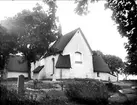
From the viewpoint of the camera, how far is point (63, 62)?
32.5 m

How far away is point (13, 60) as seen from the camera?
158 feet

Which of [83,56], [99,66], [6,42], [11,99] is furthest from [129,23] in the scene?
[99,66]

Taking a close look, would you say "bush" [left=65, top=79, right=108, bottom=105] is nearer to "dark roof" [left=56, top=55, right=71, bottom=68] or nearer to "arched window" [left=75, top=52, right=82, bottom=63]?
"dark roof" [left=56, top=55, right=71, bottom=68]

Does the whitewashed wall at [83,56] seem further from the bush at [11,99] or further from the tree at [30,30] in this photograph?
the bush at [11,99]

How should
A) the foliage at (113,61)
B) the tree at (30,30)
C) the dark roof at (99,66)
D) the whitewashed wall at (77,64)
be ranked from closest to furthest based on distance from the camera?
the whitewashed wall at (77,64) < the tree at (30,30) < the dark roof at (99,66) < the foliage at (113,61)

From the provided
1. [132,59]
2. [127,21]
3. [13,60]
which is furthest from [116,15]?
[13,60]

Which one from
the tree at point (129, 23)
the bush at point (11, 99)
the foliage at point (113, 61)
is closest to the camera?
the tree at point (129, 23)

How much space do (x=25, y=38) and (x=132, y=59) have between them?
28412 mm

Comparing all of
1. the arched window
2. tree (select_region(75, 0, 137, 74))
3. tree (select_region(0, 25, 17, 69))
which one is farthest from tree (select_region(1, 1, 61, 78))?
tree (select_region(75, 0, 137, 74))

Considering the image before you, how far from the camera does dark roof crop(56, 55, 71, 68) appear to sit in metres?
31.9

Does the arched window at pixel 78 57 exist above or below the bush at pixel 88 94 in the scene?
above

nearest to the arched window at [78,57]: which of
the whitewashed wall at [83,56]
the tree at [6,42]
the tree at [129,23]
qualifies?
the whitewashed wall at [83,56]

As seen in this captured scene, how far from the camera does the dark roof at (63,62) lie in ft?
105

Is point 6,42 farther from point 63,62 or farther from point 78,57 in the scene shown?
point 78,57
